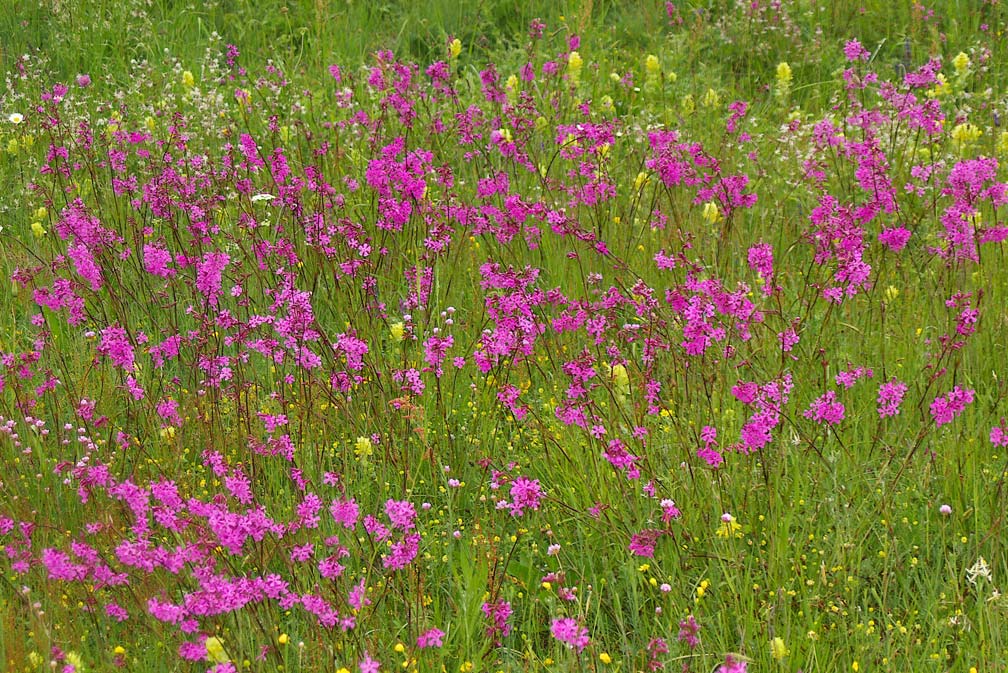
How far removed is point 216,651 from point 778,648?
108cm

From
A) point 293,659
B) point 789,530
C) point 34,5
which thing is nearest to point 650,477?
point 789,530

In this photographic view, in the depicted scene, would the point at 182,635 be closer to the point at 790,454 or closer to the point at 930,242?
the point at 790,454

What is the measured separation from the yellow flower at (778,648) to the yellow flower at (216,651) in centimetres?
105

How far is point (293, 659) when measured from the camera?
90.2 inches

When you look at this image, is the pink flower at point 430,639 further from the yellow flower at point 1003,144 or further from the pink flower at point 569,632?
the yellow flower at point 1003,144

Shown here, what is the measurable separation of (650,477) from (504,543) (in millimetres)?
390

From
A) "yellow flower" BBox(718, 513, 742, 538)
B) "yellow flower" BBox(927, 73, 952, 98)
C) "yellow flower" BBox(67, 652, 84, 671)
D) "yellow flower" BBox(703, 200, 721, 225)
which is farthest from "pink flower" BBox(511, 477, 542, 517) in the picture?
"yellow flower" BBox(927, 73, 952, 98)

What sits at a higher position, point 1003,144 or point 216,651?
point 1003,144

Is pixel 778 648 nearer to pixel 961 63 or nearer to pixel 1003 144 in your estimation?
pixel 1003 144

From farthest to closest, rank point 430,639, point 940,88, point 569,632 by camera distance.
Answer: point 940,88
point 430,639
point 569,632

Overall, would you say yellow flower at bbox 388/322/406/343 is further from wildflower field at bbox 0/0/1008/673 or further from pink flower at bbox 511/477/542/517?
pink flower at bbox 511/477/542/517

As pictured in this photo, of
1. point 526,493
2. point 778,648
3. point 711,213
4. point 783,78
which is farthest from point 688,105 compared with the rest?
point 778,648

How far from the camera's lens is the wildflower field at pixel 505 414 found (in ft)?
7.50

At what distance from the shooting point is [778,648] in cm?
212
